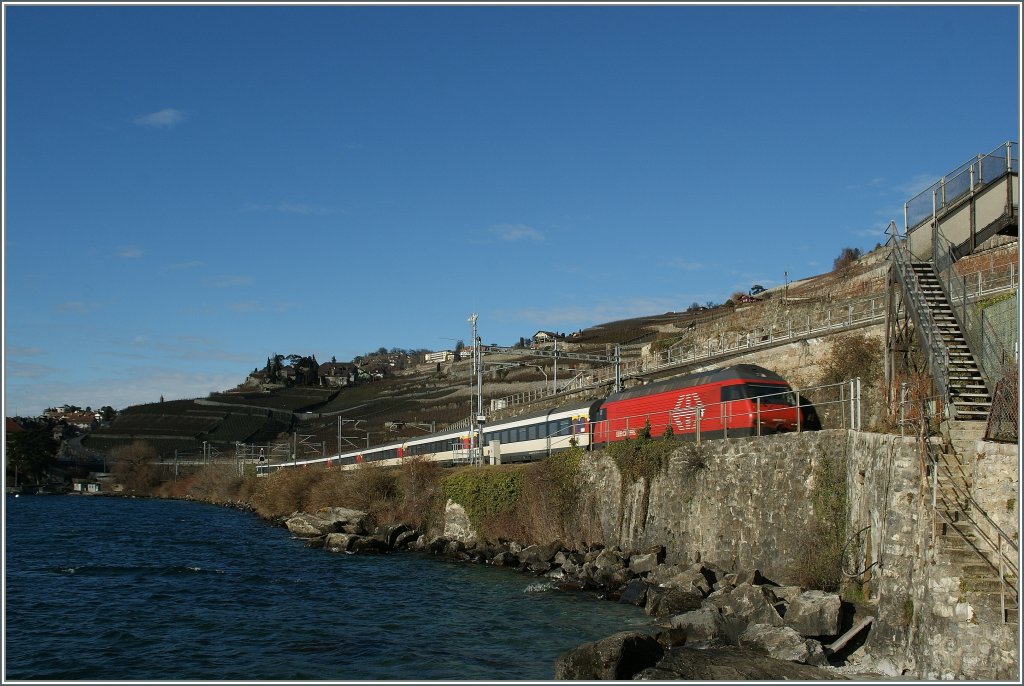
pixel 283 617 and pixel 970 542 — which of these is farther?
pixel 283 617

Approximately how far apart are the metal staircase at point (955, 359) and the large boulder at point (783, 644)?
17.5 ft

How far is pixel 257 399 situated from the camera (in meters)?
158

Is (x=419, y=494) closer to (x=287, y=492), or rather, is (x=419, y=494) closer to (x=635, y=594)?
(x=287, y=492)

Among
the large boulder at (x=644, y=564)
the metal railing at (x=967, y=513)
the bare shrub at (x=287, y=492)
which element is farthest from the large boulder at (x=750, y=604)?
the bare shrub at (x=287, y=492)

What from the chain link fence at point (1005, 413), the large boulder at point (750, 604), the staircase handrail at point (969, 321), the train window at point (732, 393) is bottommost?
the large boulder at point (750, 604)

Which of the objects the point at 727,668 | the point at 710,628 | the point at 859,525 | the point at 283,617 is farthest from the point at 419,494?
the point at 727,668

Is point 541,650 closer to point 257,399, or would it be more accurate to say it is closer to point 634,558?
point 634,558

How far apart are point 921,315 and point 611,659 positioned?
11.0 metres

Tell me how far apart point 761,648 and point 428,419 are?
9296 centimetres

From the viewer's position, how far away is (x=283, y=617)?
21.4 meters

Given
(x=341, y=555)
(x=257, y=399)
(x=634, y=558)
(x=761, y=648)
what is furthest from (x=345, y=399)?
(x=761, y=648)

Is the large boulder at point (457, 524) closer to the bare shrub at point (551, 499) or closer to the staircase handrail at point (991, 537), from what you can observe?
the bare shrub at point (551, 499)

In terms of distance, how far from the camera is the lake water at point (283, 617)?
16.5 metres

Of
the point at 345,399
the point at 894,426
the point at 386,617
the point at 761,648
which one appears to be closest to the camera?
the point at 761,648
